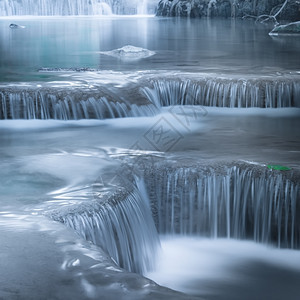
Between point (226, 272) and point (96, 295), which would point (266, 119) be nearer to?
point (226, 272)

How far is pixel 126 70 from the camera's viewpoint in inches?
431

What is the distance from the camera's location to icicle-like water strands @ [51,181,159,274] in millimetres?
3979

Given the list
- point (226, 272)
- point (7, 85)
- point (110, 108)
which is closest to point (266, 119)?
point (110, 108)

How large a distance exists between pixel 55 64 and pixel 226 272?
8.64m

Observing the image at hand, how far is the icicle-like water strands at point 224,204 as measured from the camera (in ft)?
16.1

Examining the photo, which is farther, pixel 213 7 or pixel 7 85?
pixel 213 7

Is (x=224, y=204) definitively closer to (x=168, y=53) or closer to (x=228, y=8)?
(x=168, y=53)

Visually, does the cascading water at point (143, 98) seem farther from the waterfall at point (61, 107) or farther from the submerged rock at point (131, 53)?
the submerged rock at point (131, 53)

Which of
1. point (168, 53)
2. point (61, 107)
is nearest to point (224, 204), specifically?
point (61, 107)

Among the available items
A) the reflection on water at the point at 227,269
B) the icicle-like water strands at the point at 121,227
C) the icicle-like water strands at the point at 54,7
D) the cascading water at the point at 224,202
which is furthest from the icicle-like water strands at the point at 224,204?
the icicle-like water strands at the point at 54,7

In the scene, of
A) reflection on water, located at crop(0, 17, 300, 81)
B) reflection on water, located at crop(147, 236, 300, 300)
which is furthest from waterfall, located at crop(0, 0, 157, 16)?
reflection on water, located at crop(147, 236, 300, 300)

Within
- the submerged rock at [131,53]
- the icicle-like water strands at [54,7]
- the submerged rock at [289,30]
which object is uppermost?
the submerged rock at [131,53]

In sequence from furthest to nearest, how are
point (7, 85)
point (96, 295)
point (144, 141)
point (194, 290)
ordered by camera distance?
point (7, 85) → point (144, 141) → point (194, 290) → point (96, 295)

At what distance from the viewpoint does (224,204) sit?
5.01 m
